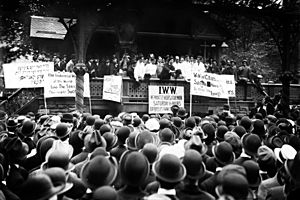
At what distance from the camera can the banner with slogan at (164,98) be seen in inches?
528

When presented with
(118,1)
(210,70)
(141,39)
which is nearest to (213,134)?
(118,1)

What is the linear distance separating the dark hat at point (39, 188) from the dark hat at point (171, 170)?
0.87 meters

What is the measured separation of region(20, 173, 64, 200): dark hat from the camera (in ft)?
10.0

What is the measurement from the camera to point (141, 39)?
960 inches

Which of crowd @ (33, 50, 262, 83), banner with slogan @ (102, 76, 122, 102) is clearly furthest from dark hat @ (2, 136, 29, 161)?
crowd @ (33, 50, 262, 83)

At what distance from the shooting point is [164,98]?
46.7 feet

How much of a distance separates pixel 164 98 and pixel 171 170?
10856 mm

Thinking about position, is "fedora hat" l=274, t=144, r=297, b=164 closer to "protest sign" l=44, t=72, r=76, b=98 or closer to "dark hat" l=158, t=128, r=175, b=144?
"dark hat" l=158, t=128, r=175, b=144

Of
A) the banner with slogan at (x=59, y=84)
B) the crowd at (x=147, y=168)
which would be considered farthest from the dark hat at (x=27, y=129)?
the banner with slogan at (x=59, y=84)

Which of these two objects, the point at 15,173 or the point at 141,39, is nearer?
the point at 15,173

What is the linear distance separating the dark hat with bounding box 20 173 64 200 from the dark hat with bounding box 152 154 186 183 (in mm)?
870

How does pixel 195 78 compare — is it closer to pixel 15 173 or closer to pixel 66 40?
pixel 15 173

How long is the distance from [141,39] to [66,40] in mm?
5776

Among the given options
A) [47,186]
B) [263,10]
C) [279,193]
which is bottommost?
[279,193]
